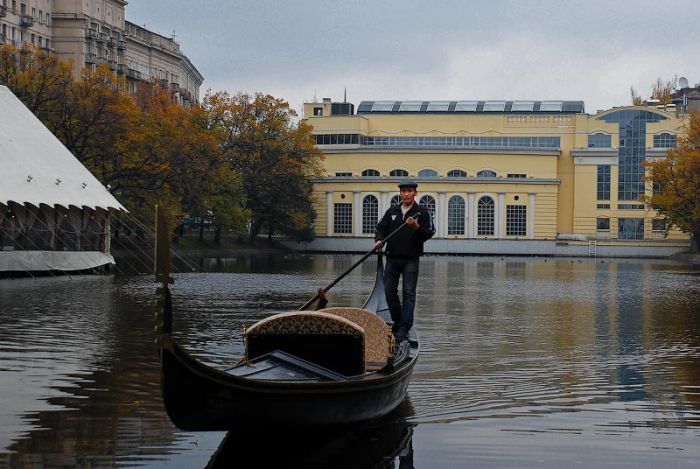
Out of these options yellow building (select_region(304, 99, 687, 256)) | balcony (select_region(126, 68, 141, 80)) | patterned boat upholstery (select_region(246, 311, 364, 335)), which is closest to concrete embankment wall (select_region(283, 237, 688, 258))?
yellow building (select_region(304, 99, 687, 256))

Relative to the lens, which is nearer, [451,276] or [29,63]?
[451,276]

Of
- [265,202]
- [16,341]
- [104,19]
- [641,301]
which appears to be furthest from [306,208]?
[16,341]

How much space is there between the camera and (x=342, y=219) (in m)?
135

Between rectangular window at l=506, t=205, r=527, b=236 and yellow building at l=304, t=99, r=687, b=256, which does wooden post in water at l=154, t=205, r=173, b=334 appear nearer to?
yellow building at l=304, t=99, r=687, b=256

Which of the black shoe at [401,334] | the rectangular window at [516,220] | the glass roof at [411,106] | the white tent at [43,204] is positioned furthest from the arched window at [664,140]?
the black shoe at [401,334]

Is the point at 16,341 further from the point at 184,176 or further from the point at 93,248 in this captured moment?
the point at 184,176

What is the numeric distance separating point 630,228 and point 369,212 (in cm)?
2779

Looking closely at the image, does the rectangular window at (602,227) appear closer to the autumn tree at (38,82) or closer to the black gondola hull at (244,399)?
the autumn tree at (38,82)

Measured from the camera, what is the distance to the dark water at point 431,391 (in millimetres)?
12914

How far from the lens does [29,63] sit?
233 feet

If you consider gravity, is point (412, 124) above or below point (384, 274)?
above

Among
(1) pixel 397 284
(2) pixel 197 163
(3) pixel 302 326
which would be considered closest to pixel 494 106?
(2) pixel 197 163

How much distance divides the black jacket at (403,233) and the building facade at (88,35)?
268ft

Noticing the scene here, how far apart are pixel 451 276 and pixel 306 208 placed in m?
45.7
